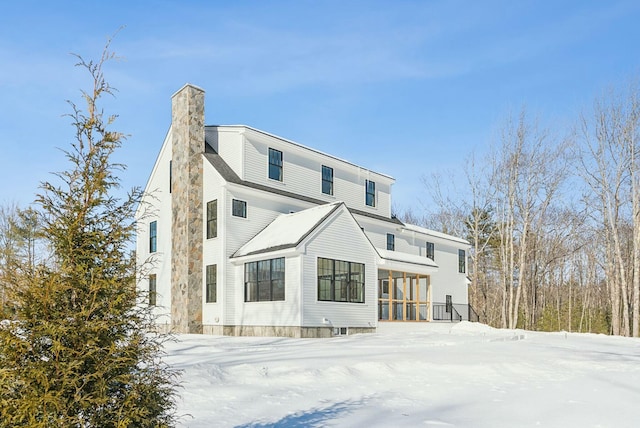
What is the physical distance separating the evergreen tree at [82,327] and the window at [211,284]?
18.2m

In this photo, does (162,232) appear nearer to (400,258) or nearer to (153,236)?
(153,236)

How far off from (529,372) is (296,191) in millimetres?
16019

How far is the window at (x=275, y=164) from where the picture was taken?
24.6m

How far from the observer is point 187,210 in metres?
23.2

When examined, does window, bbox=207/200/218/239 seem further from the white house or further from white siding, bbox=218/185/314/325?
white siding, bbox=218/185/314/325

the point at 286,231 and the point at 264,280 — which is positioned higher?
the point at 286,231

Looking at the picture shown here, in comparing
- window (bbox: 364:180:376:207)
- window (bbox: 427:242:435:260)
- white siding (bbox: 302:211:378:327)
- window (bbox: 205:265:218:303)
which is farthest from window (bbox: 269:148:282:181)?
window (bbox: 427:242:435:260)

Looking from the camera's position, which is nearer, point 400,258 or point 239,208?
point 239,208

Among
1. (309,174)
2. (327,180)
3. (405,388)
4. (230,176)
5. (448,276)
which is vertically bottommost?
(405,388)

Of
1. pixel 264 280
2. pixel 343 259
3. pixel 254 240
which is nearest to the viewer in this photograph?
→ pixel 264 280

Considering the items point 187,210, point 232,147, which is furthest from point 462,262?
point 187,210

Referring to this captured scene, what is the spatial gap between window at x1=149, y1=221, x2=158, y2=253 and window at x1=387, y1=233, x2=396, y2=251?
12.7 m

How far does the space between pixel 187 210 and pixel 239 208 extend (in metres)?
2.40

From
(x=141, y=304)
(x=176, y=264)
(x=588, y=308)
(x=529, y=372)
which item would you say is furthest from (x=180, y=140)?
(x=588, y=308)
